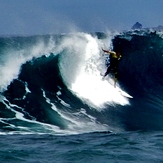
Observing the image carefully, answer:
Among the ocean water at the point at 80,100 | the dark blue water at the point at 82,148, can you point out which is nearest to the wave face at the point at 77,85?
the ocean water at the point at 80,100

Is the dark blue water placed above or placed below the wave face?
below

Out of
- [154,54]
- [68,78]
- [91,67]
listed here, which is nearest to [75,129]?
[68,78]

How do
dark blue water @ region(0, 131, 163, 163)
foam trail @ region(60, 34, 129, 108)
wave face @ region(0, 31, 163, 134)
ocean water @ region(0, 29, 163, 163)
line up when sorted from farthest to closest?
foam trail @ region(60, 34, 129, 108) → wave face @ region(0, 31, 163, 134) → ocean water @ region(0, 29, 163, 163) → dark blue water @ region(0, 131, 163, 163)

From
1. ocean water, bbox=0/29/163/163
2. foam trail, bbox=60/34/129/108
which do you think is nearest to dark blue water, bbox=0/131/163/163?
ocean water, bbox=0/29/163/163

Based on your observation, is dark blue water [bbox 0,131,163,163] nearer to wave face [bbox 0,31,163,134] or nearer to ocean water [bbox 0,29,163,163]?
ocean water [bbox 0,29,163,163]

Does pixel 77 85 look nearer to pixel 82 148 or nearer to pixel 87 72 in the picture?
pixel 87 72

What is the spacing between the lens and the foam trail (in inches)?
736

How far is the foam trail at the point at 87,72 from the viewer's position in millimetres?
18688

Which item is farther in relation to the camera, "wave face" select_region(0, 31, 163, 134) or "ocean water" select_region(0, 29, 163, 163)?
"wave face" select_region(0, 31, 163, 134)

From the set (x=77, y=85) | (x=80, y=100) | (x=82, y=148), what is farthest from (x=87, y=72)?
(x=82, y=148)

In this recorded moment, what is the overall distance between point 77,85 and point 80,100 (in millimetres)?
2115

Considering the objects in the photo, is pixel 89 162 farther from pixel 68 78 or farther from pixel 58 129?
pixel 68 78

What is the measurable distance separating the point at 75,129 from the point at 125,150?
3810 mm

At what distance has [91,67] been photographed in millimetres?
21875
